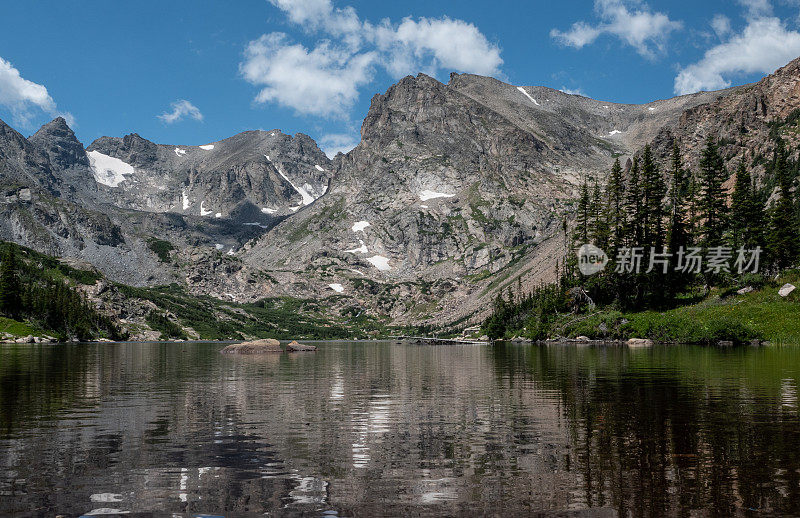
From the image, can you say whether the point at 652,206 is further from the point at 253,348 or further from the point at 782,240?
the point at 253,348

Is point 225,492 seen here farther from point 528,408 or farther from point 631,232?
point 631,232

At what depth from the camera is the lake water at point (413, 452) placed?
530 inches

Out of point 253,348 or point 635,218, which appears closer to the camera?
point 253,348

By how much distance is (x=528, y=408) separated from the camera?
29406 mm

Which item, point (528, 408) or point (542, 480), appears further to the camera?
point (528, 408)

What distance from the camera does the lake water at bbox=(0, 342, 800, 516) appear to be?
13.5 m

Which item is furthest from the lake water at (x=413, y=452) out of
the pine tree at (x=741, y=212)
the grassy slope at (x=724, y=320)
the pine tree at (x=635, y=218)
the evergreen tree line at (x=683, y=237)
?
the pine tree at (x=635, y=218)

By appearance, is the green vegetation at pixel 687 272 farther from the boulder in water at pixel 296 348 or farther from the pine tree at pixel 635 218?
the boulder in water at pixel 296 348

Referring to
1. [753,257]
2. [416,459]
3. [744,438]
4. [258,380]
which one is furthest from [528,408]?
[753,257]

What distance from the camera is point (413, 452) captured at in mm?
19312

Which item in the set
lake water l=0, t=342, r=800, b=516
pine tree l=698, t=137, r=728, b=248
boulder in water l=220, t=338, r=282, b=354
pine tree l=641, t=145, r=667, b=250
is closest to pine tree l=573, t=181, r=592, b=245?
pine tree l=641, t=145, r=667, b=250

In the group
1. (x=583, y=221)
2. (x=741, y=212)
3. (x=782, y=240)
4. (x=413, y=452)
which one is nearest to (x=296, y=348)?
(x=583, y=221)

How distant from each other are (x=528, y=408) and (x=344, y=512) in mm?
18674

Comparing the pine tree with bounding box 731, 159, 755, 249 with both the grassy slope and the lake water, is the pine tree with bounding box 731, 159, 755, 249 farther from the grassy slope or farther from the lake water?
the lake water
